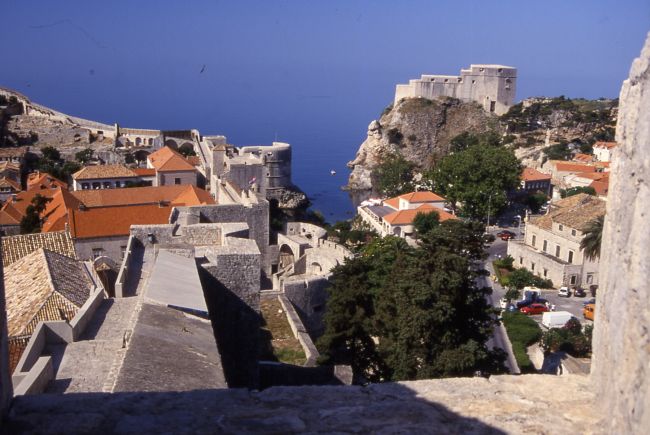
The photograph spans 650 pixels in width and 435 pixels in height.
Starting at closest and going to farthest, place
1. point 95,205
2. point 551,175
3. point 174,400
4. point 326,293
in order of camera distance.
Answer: point 174,400, point 326,293, point 95,205, point 551,175

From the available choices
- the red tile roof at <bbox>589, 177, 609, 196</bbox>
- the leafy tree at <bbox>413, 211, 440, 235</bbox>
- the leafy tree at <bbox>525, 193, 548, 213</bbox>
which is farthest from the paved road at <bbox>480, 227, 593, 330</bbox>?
the leafy tree at <bbox>525, 193, 548, 213</bbox>

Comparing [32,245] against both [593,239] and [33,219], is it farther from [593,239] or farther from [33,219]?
[593,239]

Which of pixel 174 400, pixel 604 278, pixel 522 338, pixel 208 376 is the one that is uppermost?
pixel 604 278

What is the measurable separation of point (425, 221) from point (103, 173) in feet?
62.2

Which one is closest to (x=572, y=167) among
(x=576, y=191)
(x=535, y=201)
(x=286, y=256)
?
(x=535, y=201)

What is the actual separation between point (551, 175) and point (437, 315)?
3830cm

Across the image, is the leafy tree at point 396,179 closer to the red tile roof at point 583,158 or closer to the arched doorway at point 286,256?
the red tile roof at point 583,158

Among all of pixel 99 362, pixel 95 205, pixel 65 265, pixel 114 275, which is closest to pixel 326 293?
pixel 114 275

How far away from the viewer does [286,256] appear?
2553 centimetres

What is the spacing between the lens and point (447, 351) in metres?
11.9

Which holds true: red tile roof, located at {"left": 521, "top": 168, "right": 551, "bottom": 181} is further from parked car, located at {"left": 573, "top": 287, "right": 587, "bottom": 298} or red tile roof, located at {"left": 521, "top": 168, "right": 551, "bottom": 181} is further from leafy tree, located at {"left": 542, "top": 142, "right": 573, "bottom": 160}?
parked car, located at {"left": 573, "top": 287, "right": 587, "bottom": 298}

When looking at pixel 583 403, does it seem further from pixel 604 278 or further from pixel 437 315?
pixel 437 315

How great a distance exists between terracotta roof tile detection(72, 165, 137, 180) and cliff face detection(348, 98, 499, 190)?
32.4 metres

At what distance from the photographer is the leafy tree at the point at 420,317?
12.1 metres
